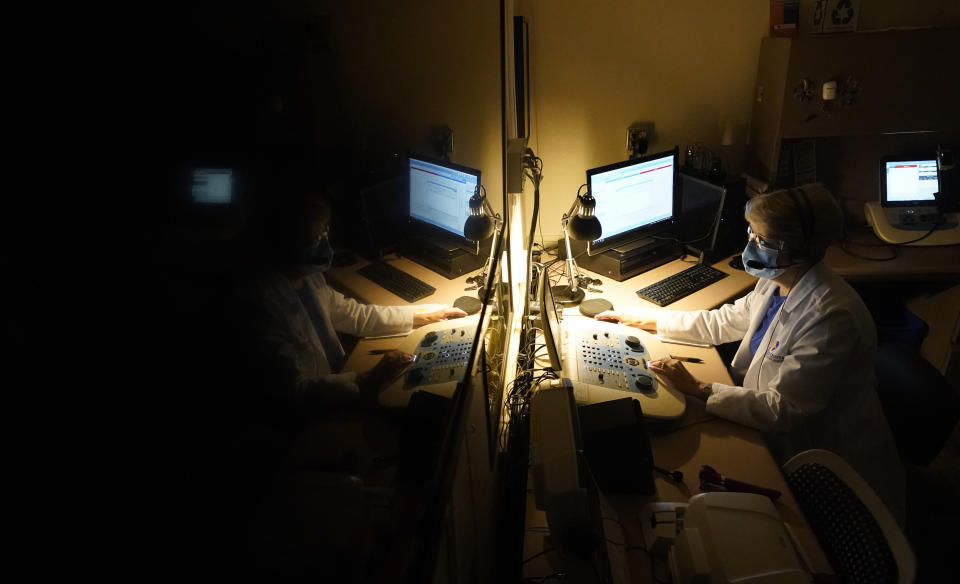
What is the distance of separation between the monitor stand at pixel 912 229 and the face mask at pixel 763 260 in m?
1.36

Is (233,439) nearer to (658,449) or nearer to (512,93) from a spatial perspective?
(658,449)

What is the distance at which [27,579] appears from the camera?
335 mm

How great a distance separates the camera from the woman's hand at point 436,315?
4.14ft

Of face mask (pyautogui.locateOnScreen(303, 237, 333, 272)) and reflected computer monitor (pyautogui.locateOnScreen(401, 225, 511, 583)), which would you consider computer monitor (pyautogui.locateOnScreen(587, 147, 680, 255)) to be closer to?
reflected computer monitor (pyautogui.locateOnScreen(401, 225, 511, 583))

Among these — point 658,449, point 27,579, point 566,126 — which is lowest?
point 27,579

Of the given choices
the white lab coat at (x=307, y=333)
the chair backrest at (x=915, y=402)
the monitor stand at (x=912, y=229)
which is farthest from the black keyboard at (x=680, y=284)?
the white lab coat at (x=307, y=333)

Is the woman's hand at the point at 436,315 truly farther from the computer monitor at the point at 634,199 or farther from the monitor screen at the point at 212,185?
the computer monitor at the point at 634,199

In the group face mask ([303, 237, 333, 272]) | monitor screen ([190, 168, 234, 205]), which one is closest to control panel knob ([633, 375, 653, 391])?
face mask ([303, 237, 333, 272])

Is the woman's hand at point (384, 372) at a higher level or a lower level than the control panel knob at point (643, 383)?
lower

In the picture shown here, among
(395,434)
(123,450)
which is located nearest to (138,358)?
(123,450)

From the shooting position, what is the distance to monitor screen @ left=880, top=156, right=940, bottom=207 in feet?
9.00

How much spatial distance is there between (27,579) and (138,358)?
5.9 inches

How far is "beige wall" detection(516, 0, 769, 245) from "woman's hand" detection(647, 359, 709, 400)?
1.42m

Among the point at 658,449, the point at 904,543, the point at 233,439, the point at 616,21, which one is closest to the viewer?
the point at 233,439
